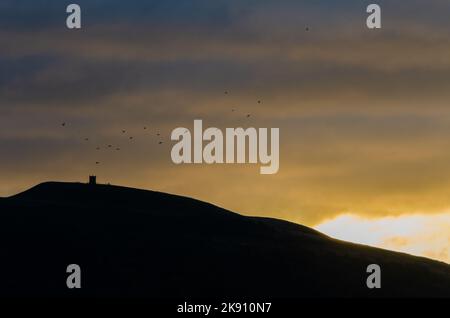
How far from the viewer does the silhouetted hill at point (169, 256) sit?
550 ft

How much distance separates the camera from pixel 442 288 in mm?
182000

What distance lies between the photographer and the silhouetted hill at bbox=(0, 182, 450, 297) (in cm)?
16762

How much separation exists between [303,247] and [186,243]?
19706mm

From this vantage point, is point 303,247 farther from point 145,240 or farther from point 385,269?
point 145,240

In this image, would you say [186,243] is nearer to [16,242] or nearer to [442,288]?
[16,242]

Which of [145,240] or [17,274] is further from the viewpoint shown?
[145,240]

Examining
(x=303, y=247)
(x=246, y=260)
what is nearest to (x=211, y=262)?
(x=246, y=260)

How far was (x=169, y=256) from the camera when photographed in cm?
17800
